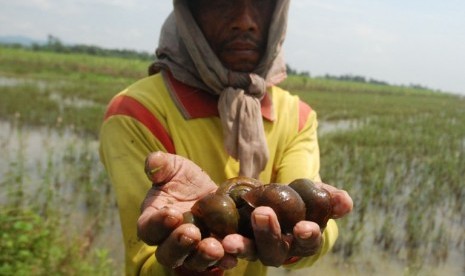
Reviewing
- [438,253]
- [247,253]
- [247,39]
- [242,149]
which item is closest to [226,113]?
[242,149]

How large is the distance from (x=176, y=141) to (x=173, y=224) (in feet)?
1.81

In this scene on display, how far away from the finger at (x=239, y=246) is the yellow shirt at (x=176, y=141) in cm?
32

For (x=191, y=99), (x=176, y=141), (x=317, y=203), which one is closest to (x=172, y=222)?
(x=317, y=203)

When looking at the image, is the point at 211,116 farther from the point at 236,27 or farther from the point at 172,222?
the point at 172,222

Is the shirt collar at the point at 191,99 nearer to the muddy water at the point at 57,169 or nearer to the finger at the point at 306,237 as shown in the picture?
the finger at the point at 306,237

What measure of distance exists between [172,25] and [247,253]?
39.0 inches

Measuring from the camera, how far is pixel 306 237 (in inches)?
42.1

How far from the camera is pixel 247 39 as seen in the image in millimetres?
1652

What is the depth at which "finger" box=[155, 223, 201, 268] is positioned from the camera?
103 centimetres

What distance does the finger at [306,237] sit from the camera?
1.07m

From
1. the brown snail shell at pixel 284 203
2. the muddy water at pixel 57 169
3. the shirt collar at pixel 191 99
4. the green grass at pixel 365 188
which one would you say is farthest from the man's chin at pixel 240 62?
the muddy water at pixel 57 169

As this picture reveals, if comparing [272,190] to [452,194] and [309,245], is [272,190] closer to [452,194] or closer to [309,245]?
[309,245]

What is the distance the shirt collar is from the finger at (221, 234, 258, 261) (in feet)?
2.05

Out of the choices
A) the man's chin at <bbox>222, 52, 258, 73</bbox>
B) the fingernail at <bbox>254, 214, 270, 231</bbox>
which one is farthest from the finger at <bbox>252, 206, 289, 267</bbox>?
the man's chin at <bbox>222, 52, 258, 73</bbox>
